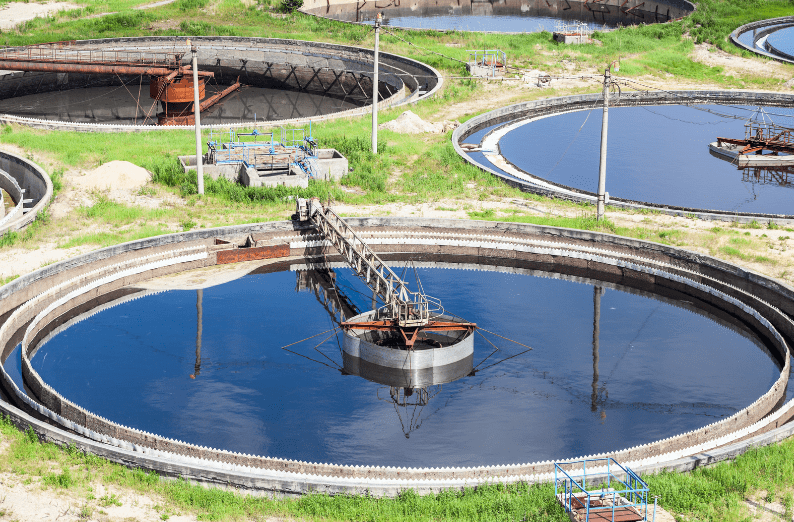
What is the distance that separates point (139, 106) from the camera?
262 feet

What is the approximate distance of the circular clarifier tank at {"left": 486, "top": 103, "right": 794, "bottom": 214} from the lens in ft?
178

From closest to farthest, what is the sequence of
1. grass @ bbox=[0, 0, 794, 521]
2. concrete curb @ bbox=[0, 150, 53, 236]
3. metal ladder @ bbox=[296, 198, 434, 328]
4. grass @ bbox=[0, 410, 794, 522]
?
grass @ bbox=[0, 410, 794, 522]
grass @ bbox=[0, 0, 794, 521]
metal ladder @ bbox=[296, 198, 434, 328]
concrete curb @ bbox=[0, 150, 53, 236]

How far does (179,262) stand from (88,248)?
13.4 feet

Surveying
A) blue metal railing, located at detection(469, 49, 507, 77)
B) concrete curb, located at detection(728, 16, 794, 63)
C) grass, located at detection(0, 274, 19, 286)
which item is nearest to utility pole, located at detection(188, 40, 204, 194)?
grass, located at detection(0, 274, 19, 286)

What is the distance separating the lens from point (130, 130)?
61531mm

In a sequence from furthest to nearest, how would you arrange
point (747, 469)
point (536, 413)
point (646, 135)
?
1. point (646, 135)
2. point (536, 413)
3. point (747, 469)

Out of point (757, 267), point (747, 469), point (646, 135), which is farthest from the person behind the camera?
point (646, 135)

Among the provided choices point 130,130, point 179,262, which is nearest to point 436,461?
point 179,262

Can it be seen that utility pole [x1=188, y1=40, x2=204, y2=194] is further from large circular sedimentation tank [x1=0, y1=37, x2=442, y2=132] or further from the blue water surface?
the blue water surface

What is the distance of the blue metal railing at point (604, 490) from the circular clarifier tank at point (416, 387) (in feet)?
9.69

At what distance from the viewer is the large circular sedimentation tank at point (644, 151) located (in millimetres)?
53469

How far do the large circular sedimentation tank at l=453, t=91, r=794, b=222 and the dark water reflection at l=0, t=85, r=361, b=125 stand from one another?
18.0 meters

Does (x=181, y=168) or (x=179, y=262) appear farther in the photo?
(x=181, y=168)

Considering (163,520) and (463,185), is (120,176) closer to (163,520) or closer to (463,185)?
(463,185)
